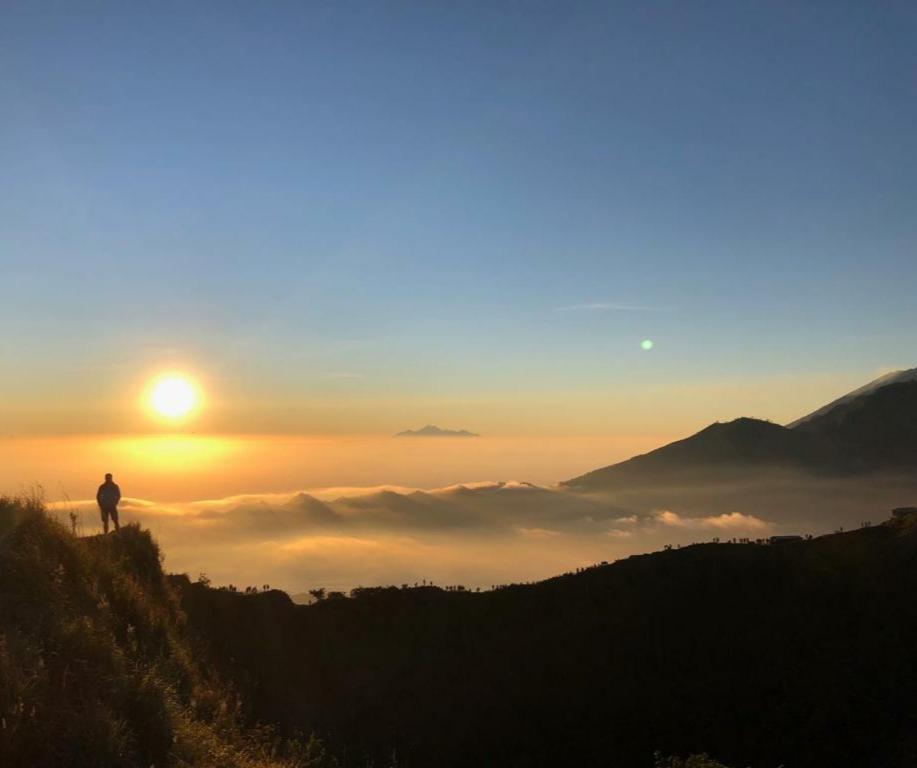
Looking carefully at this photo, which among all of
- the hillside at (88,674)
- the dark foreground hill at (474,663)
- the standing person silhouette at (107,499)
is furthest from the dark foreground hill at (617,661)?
the hillside at (88,674)

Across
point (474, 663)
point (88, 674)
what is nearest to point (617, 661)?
point (474, 663)

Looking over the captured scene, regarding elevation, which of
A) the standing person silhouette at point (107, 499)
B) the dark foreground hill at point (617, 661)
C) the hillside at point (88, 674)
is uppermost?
the standing person silhouette at point (107, 499)

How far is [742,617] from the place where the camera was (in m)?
26.8

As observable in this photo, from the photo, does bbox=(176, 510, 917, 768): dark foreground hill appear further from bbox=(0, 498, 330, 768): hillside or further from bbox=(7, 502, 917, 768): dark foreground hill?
bbox=(0, 498, 330, 768): hillside

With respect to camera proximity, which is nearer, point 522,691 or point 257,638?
point 522,691

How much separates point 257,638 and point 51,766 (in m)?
21.0

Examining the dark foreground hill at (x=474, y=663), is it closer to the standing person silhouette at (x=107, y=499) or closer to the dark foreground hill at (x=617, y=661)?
the dark foreground hill at (x=617, y=661)

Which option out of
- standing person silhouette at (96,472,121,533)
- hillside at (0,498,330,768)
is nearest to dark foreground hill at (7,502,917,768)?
hillside at (0,498,330,768)

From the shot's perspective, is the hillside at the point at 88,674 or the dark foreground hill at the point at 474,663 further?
the dark foreground hill at the point at 474,663

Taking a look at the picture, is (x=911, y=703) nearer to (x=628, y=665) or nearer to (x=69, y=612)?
(x=628, y=665)

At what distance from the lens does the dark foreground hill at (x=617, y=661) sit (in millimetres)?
21156

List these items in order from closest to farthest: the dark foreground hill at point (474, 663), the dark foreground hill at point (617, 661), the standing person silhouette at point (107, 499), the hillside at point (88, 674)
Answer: the hillside at point (88, 674) < the dark foreground hill at point (474, 663) < the dark foreground hill at point (617, 661) < the standing person silhouette at point (107, 499)

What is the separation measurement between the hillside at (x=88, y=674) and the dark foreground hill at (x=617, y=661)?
7364 mm

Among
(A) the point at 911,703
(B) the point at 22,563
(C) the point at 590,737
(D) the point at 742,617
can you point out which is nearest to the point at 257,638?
(C) the point at 590,737
